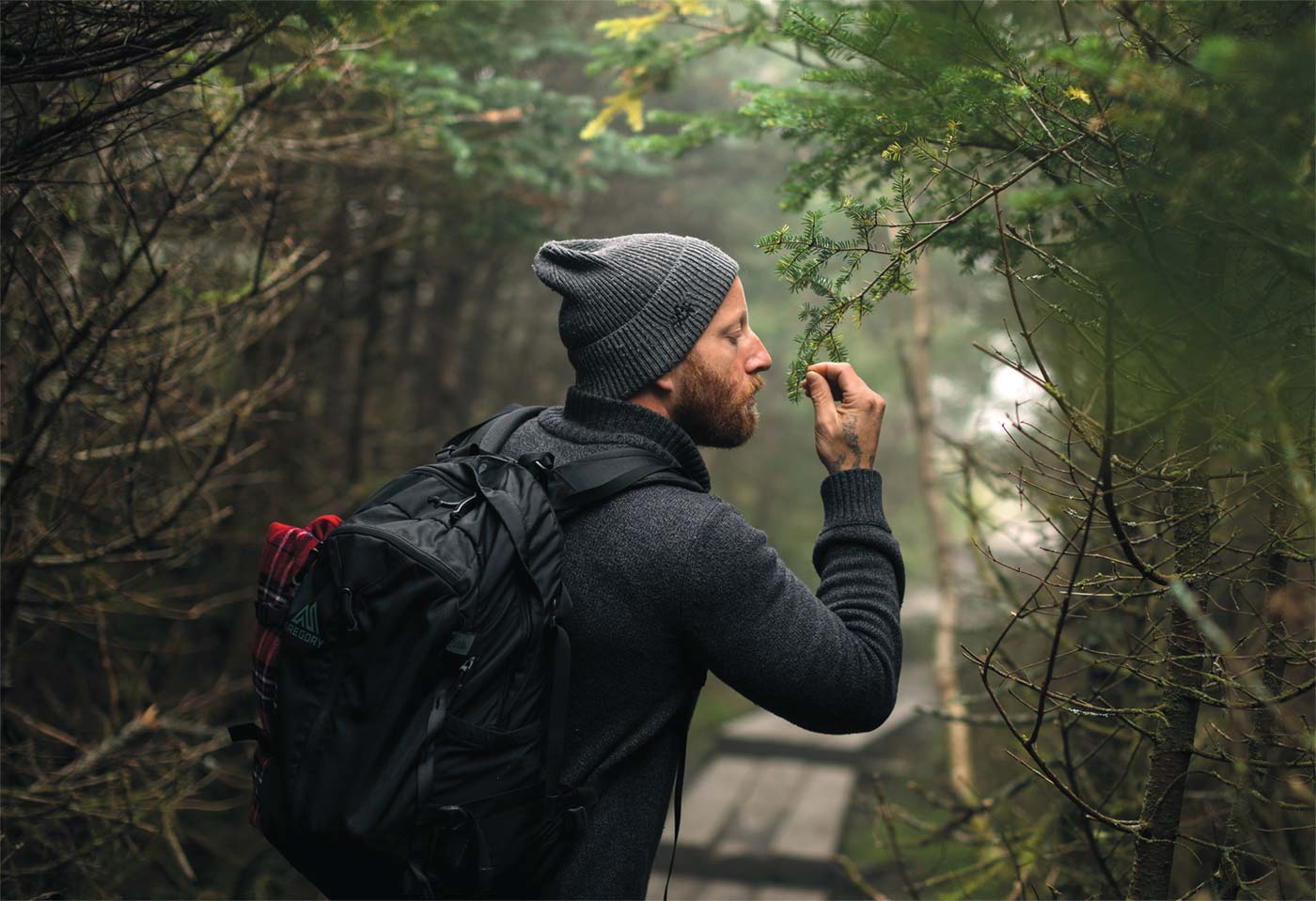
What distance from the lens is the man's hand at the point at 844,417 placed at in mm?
2305

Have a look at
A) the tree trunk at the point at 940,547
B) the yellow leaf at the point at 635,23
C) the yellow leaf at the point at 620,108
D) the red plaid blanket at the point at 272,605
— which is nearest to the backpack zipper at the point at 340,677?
the red plaid blanket at the point at 272,605

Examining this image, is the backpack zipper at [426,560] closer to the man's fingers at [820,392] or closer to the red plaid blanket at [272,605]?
the red plaid blanket at [272,605]

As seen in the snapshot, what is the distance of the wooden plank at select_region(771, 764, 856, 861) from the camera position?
824cm

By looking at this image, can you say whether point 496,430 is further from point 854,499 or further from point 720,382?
point 854,499

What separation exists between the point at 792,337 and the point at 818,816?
16.7 feet

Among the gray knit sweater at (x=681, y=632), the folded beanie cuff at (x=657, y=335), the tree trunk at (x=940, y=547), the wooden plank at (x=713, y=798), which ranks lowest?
the wooden plank at (x=713, y=798)

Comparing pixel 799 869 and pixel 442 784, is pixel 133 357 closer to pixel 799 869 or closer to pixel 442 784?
pixel 442 784

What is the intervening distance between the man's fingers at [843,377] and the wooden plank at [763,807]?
6754mm

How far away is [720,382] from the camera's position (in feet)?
7.80

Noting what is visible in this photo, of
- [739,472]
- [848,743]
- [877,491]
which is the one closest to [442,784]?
[877,491]

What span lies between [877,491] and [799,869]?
671 centimetres

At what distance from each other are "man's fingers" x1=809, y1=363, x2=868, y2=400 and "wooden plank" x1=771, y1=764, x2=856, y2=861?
20.8 feet

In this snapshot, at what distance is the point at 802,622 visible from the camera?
198 cm

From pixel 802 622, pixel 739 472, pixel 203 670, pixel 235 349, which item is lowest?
pixel 739 472
